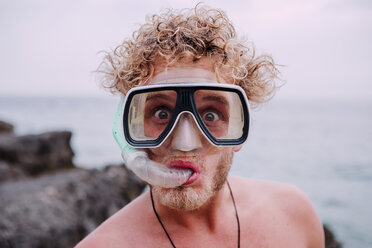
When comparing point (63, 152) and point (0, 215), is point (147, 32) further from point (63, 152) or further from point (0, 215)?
point (63, 152)

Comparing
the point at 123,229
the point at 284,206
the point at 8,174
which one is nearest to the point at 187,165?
the point at 123,229

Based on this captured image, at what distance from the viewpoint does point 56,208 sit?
4188 millimetres

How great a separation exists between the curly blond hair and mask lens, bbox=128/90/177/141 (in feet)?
0.53

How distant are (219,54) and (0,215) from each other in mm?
3663

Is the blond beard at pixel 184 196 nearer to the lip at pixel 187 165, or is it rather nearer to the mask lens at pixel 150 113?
the lip at pixel 187 165

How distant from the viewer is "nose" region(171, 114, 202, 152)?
58.5 inches

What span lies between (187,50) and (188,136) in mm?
493

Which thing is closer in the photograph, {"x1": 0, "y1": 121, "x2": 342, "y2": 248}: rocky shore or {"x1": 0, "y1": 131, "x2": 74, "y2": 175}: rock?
{"x1": 0, "y1": 121, "x2": 342, "y2": 248}: rocky shore

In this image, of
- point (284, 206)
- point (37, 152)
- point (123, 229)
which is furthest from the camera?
point (37, 152)

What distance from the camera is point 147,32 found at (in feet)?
6.24

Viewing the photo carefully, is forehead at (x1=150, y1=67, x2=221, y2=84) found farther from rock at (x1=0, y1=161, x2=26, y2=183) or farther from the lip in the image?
rock at (x1=0, y1=161, x2=26, y2=183)

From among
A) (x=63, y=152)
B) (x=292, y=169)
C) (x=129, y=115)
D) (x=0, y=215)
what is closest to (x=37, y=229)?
(x=0, y=215)

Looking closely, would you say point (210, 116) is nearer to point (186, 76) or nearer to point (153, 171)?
point (186, 76)

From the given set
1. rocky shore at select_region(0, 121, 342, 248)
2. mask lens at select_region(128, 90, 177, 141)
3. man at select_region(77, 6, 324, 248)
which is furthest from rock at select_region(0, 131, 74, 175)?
mask lens at select_region(128, 90, 177, 141)
